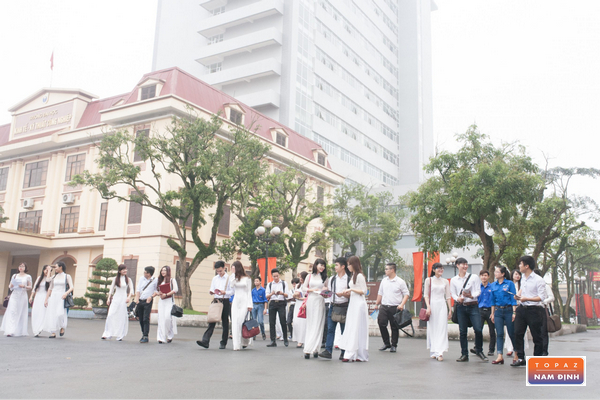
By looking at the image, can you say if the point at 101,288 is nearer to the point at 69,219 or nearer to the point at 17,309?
the point at 69,219

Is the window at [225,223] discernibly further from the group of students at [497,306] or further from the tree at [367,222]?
the group of students at [497,306]

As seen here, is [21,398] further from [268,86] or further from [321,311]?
[268,86]

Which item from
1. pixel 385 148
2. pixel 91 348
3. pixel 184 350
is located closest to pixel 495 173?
pixel 184 350

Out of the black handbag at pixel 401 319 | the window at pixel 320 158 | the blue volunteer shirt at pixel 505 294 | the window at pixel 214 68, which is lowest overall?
the black handbag at pixel 401 319

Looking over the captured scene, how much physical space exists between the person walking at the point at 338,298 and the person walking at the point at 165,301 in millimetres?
4096

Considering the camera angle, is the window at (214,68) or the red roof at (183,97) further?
the window at (214,68)

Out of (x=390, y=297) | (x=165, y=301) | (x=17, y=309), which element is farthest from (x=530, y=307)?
(x=17, y=309)

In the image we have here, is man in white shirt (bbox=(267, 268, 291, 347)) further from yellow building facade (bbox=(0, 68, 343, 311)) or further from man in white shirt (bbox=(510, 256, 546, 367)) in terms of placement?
yellow building facade (bbox=(0, 68, 343, 311))

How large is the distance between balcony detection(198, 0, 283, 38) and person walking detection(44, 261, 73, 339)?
134ft

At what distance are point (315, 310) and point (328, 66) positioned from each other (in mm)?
46189

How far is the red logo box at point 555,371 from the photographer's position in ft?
19.9

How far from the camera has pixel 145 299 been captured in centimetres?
1195

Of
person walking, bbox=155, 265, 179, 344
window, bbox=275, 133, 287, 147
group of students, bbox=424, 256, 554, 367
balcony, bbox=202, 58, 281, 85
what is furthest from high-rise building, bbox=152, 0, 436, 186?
group of students, bbox=424, 256, 554, 367

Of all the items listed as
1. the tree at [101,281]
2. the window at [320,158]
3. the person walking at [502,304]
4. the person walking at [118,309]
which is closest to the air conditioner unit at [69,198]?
the tree at [101,281]
